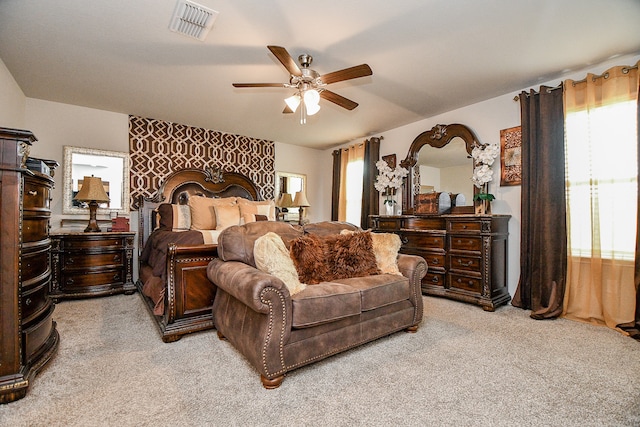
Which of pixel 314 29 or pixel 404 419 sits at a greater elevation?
pixel 314 29

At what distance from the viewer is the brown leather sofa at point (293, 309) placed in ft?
5.72

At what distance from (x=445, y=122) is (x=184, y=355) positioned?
14.1ft

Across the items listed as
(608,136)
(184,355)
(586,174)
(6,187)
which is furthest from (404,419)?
(608,136)

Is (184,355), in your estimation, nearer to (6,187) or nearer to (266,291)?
(266,291)

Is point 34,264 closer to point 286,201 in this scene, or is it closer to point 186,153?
point 186,153

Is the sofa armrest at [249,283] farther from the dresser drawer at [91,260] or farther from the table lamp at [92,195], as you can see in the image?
the table lamp at [92,195]

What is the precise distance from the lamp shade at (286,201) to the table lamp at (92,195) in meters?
2.82

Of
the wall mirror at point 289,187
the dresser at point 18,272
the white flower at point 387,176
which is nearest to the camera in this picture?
the dresser at point 18,272

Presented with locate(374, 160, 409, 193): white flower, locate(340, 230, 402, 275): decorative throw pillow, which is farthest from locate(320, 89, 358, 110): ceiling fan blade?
locate(374, 160, 409, 193): white flower

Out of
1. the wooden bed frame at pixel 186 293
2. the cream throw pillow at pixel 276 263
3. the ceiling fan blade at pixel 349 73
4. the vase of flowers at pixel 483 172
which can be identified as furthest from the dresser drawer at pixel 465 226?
the wooden bed frame at pixel 186 293

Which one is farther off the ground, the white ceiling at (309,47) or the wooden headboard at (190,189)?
the white ceiling at (309,47)

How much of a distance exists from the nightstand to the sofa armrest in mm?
2449

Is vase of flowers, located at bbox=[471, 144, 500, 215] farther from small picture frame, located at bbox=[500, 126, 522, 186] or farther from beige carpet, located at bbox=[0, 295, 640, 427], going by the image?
beige carpet, located at bbox=[0, 295, 640, 427]

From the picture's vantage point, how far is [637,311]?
2514mm
